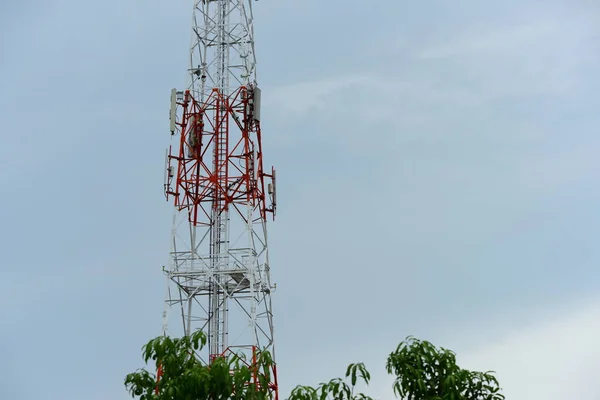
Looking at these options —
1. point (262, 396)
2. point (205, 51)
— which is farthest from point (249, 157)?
point (262, 396)

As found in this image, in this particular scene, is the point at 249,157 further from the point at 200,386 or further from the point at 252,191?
the point at 200,386

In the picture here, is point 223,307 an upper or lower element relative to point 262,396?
upper

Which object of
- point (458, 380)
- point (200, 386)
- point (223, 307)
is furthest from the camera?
point (223, 307)

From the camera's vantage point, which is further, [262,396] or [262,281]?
[262,281]

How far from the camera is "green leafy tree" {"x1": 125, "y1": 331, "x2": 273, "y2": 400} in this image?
2773 cm

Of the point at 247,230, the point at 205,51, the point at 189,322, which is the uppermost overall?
the point at 205,51

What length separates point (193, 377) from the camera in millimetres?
27562

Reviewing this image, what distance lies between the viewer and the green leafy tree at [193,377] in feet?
91.0

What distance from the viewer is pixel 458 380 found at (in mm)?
25359

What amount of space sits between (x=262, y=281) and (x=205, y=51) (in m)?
14.9

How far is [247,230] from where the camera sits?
47938 mm

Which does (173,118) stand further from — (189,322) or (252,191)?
(189,322)

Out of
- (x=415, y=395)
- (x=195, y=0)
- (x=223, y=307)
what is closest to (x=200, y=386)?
(x=415, y=395)

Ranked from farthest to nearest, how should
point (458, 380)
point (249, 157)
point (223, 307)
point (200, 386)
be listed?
point (249, 157) → point (223, 307) → point (200, 386) → point (458, 380)
